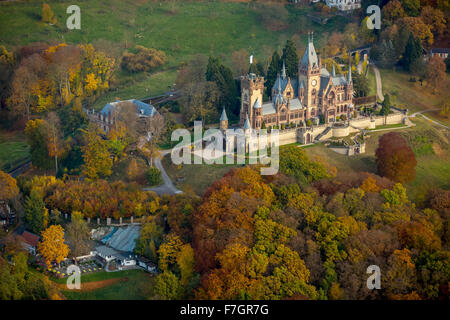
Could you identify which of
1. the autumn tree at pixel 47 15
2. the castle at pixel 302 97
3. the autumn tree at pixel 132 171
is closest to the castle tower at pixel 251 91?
the castle at pixel 302 97

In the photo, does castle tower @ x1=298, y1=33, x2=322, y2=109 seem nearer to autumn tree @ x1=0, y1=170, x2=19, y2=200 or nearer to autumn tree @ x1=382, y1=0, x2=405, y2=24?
autumn tree @ x1=382, y1=0, x2=405, y2=24

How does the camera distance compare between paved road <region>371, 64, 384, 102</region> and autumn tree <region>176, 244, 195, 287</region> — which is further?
paved road <region>371, 64, 384, 102</region>

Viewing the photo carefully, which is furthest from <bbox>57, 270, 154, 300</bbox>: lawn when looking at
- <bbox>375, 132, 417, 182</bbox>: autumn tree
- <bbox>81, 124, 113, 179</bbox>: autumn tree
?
<bbox>375, 132, 417, 182</bbox>: autumn tree

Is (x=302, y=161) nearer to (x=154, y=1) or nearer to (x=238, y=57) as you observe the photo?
(x=238, y=57)

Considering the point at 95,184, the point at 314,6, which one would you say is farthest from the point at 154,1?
the point at 95,184

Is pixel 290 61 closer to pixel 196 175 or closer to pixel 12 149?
pixel 196 175

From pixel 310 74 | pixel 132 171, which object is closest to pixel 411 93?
pixel 310 74

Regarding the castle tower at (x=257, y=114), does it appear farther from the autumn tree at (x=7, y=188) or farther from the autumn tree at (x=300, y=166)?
the autumn tree at (x=7, y=188)
